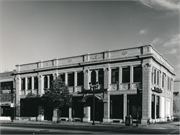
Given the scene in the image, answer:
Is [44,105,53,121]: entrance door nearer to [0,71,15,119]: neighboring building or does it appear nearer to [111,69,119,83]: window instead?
[0,71,15,119]: neighboring building

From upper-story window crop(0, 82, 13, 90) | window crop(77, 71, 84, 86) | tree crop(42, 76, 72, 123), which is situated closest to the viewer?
tree crop(42, 76, 72, 123)

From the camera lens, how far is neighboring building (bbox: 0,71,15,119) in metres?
46.0

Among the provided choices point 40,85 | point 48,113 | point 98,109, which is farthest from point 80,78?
point 48,113

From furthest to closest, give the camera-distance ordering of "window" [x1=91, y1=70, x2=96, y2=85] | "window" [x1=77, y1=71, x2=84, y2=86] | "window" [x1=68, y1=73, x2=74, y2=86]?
"window" [x1=68, y1=73, x2=74, y2=86] < "window" [x1=77, y1=71, x2=84, y2=86] < "window" [x1=91, y1=70, x2=96, y2=85]

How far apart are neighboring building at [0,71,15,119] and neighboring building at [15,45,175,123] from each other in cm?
563

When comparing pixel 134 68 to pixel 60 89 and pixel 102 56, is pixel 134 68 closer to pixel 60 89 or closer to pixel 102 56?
pixel 102 56

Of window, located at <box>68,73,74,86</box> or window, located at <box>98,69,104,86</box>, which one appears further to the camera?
window, located at <box>68,73,74,86</box>

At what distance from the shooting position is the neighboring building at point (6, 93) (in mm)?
45963

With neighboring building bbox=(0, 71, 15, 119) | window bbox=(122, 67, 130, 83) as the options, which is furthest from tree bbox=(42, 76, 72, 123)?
neighboring building bbox=(0, 71, 15, 119)

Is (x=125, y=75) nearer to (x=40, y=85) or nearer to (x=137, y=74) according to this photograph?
(x=137, y=74)

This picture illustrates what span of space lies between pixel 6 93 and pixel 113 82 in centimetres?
2327

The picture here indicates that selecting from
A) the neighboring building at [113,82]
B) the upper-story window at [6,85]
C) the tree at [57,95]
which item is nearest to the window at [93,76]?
the neighboring building at [113,82]

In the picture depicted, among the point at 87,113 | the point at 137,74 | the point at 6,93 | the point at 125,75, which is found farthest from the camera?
the point at 6,93

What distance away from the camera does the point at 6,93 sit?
46.9m
